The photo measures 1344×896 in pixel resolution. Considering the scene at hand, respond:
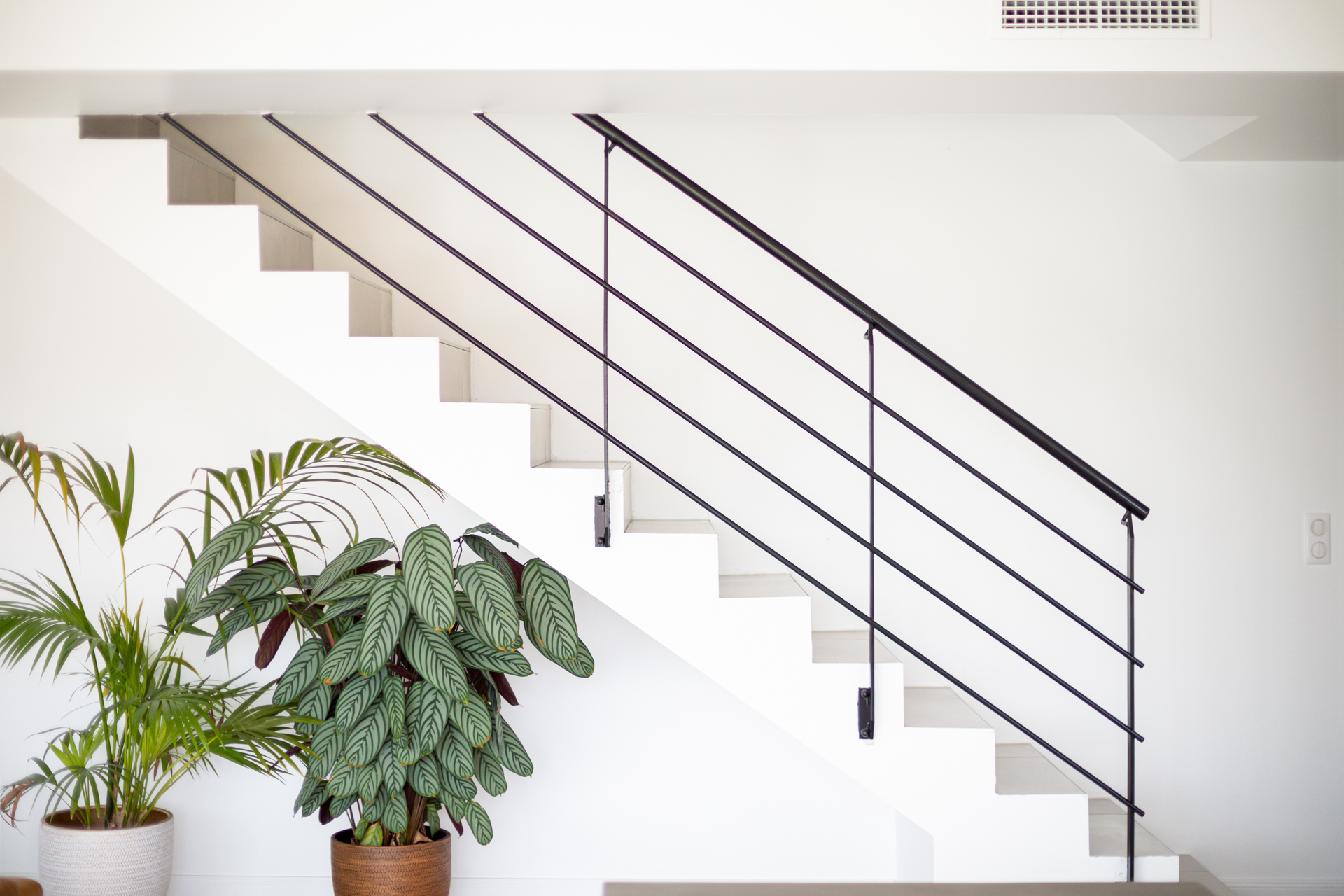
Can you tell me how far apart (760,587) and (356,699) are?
1.08m

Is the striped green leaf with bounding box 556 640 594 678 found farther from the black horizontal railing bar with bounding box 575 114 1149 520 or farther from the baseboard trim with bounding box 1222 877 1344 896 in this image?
the baseboard trim with bounding box 1222 877 1344 896

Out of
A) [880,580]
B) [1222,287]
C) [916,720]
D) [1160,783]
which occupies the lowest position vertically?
[1160,783]

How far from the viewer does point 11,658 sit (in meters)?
2.56

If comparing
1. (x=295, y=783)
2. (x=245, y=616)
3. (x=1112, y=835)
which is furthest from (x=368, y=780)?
(x=1112, y=835)

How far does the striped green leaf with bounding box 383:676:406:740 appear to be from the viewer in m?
2.48

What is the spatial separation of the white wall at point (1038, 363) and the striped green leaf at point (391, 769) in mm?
1125

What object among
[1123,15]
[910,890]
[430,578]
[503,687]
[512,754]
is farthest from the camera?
[503,687]

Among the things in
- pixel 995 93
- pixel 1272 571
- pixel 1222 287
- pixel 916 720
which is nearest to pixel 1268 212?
pixel 1222 287

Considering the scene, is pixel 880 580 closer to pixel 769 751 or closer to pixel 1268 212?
pixel 769 751

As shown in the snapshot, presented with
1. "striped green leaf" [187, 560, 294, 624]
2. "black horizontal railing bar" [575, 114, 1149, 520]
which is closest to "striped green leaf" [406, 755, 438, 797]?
"striped green leaf" [187, 560, 294, 624]

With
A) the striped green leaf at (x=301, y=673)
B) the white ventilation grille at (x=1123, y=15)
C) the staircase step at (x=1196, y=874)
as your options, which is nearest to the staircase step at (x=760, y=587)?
the striped green leaf at (x=301, y=673)

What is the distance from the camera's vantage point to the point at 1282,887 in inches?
129

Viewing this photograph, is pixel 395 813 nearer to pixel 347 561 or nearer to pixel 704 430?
pixel 347 561

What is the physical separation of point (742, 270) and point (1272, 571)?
78.3 inches
